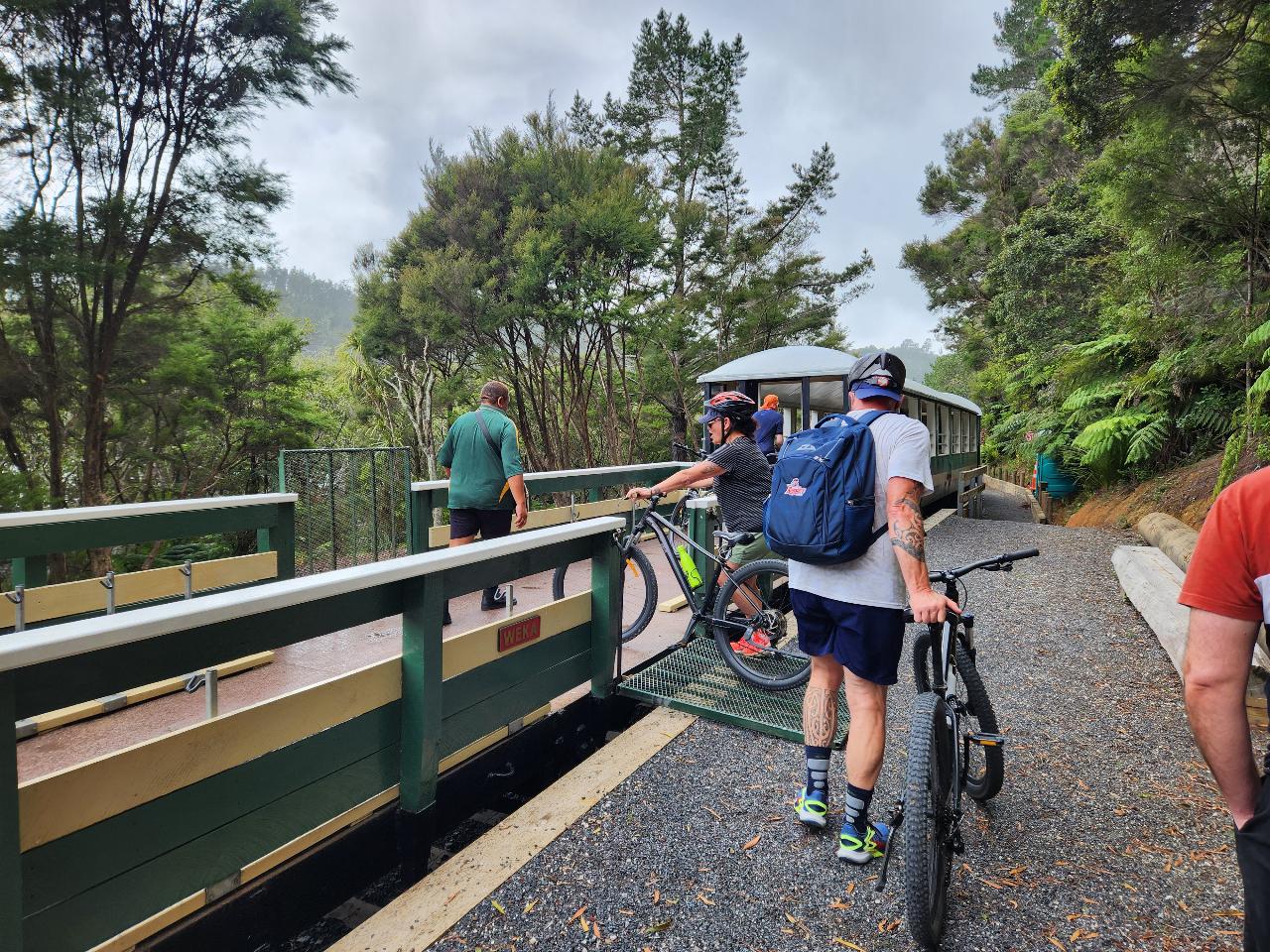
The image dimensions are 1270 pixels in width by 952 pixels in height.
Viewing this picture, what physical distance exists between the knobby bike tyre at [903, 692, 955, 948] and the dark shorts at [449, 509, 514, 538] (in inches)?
136

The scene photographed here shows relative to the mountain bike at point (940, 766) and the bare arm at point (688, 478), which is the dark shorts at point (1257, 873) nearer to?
the mountain bike at point (940, 766)

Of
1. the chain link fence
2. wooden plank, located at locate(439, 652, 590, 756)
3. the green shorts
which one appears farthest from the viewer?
the chain link fence

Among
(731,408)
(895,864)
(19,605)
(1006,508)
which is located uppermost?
(731,408)

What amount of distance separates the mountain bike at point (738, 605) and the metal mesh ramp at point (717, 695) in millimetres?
108

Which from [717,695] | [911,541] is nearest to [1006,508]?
[717,695]

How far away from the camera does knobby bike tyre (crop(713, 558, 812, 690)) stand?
3719 millimetres

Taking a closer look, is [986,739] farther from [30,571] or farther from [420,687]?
[30,571]

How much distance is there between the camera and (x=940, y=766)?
2.02m

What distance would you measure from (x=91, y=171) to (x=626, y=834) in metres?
11.5

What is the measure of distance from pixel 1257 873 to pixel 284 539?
450 cm

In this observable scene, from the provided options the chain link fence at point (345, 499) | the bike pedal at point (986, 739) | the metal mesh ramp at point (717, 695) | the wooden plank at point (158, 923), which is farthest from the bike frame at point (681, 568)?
the chain link fence at point (345, 499)

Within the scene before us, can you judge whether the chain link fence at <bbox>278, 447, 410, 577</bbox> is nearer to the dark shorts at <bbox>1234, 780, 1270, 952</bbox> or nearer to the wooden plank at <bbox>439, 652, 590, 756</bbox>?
the wooden plank at <bbox>439, 652, 590, 756</bbox>

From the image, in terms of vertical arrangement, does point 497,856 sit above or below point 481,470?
below

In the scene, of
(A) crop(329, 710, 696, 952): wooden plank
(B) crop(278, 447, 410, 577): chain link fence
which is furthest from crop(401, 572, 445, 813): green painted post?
(B) crop(278, 447, 410, 577): chain link fence
